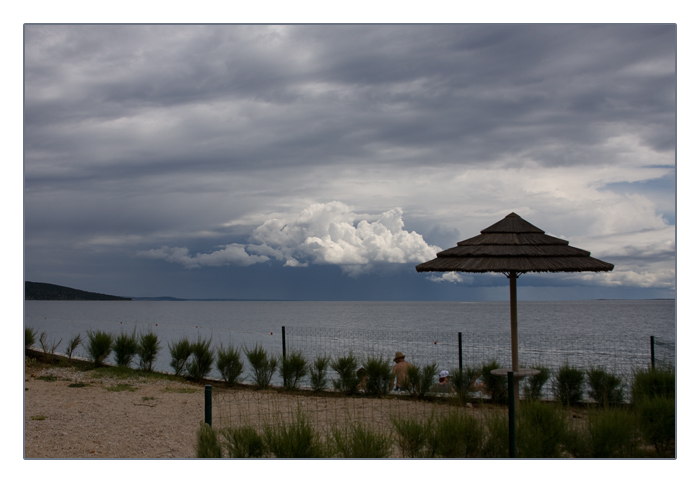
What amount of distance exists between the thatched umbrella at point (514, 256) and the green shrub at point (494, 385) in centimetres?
194

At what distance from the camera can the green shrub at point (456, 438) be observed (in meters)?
4.80

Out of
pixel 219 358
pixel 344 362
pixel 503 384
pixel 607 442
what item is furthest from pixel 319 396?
pixel 607 442

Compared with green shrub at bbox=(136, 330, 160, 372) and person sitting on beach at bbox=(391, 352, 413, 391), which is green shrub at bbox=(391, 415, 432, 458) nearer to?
person sitting on beach at bbox=(391, 352, 413, 391)

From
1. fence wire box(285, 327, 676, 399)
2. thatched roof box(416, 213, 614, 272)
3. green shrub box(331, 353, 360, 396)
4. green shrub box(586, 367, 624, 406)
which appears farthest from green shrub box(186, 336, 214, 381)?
green shrub box(586, 367, 624, 406)

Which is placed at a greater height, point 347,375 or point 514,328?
point 514,328

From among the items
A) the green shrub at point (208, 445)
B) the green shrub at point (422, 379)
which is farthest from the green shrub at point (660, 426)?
the green shrub at point (208, 445)

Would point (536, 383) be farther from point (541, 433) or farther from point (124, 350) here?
point (124, 350)

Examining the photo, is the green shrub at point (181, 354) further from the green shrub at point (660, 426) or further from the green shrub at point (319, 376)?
the green shrub at point (660, 426)

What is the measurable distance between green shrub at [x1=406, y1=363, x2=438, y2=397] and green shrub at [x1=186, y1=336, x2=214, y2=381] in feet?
14.0

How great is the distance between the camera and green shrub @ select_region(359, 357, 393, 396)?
8.92 m

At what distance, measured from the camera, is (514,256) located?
596 centimetres

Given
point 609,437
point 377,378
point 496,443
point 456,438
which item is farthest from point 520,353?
point 456,438

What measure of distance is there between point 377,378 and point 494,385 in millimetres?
1956

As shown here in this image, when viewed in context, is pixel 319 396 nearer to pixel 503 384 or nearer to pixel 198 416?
pixel 198 416
